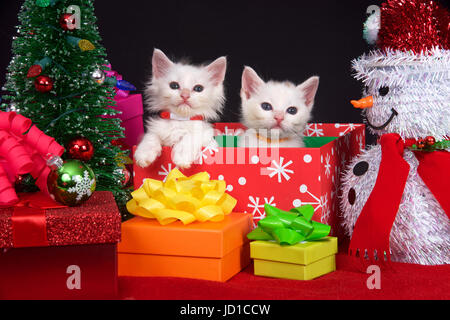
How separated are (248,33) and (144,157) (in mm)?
1033

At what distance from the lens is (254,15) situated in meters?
2.67

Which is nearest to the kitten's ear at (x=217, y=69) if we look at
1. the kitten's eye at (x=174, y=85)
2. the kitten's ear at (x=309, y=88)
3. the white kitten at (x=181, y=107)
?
the white kitten at (x=181, y=107)

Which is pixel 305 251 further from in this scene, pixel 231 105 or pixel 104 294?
pixel 231 105

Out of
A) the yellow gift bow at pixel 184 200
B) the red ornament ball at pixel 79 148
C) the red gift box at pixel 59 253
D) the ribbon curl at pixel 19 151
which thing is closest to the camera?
the red gift box at pixel 59 253

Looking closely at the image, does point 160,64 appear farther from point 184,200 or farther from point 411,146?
point 411,146

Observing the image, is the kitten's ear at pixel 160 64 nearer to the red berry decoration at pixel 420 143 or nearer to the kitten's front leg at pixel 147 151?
the kitten's front leg at pixel 147 151

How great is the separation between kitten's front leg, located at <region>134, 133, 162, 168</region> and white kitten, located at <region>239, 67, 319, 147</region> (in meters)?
0.29

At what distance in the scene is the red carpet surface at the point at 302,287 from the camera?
1456mm

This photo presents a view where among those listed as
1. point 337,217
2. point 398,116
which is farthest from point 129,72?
point 398,116

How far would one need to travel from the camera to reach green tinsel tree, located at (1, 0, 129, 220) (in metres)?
1.88

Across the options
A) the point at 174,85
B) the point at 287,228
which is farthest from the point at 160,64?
the point at 287,228

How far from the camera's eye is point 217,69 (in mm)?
2068

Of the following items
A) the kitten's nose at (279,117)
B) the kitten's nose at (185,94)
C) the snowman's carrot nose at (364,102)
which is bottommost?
Result: the kitten's nose at (279,117)

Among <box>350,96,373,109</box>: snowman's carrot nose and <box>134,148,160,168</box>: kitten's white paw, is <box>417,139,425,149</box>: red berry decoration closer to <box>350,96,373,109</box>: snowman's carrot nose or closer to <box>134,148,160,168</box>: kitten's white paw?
<box>350,96,373,109</box>: snowman's carrot nose
